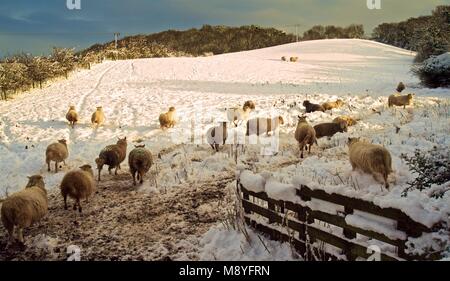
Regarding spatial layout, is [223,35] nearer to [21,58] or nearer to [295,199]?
[21,58]

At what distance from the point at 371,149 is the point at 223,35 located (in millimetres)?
80667

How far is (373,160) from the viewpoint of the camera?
30.8 ft

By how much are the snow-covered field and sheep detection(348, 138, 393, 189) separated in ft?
0.91

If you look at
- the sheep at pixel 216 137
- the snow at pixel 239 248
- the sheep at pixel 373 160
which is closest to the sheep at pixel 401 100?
the sheep at pixel 216 137

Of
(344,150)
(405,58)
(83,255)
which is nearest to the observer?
(83,255)

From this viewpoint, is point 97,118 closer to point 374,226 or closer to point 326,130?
point 326,130

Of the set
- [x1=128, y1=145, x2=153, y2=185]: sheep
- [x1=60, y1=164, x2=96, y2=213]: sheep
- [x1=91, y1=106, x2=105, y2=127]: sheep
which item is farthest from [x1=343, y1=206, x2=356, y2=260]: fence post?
[x1=91, y1=106, x2=105, y2=127]: sheep

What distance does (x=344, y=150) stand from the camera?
1410 cm

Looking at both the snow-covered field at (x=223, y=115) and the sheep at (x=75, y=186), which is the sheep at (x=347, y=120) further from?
the sheep at (x=75, y=186)

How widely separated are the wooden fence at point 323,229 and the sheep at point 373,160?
291cm

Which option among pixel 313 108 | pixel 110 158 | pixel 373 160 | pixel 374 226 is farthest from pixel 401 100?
pixel 374 226

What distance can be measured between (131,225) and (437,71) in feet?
86.3

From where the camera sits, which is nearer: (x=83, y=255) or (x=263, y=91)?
(x=83, y=255)

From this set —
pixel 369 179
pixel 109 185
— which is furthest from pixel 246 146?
pixel 369 179
